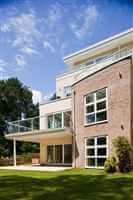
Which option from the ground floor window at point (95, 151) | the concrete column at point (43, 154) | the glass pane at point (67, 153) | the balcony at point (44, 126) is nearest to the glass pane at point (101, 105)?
the ground floor window at point (95, 151)

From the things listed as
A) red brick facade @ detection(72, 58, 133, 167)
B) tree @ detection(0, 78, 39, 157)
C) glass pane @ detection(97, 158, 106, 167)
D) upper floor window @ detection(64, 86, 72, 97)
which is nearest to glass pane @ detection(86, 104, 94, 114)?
red brick facade @ detection(72, 58, 133, 167)

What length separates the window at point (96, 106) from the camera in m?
18.9

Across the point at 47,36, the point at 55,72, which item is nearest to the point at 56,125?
the point at 55,72

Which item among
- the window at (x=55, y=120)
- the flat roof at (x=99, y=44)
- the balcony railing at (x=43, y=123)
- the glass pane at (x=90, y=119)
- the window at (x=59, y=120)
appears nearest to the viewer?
the glass pane at (x=90, y=119)

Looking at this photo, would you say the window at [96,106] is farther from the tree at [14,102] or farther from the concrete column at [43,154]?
the tree at [14,102]

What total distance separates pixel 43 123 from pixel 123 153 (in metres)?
12.6

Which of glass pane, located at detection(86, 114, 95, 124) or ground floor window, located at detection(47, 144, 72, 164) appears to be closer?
glass pane, located at detection(86, 114, 95, 124)

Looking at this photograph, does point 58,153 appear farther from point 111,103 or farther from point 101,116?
point 111,103

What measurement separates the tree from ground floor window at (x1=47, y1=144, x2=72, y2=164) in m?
22.6

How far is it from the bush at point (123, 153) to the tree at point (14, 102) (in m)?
35.0

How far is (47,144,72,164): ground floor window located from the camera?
26050 mm

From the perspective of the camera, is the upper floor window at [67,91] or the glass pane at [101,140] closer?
the glass pane at [101,140]

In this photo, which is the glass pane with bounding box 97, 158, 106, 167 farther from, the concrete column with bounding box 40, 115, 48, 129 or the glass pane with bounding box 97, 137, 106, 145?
the concrete column with bounding box 40, 115, 48, 129

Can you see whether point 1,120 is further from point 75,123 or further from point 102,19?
point 102,19
